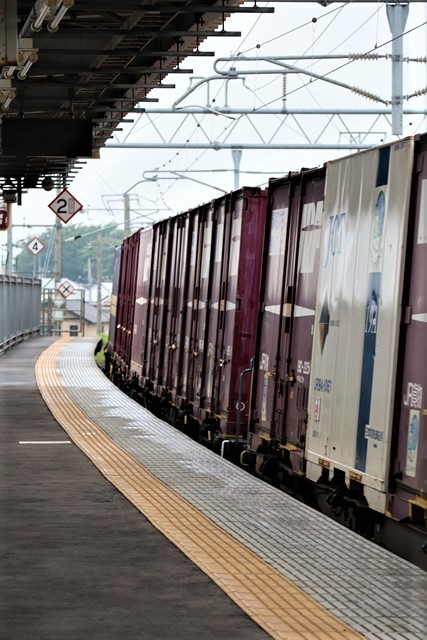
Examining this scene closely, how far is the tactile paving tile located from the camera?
303 inches

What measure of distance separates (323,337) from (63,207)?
978 inches

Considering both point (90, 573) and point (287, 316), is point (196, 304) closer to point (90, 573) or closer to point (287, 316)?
point (287, 316)

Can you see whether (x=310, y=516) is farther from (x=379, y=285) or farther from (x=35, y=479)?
(x=35, y=479)

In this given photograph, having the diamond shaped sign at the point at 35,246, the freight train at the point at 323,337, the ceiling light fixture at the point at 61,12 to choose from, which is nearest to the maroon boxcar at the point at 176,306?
the freight train at the point at 323,337

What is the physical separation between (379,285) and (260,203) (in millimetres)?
5814

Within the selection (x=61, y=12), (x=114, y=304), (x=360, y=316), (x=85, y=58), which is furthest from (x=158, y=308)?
(x=360, y=316)

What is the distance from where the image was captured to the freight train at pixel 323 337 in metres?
9.59

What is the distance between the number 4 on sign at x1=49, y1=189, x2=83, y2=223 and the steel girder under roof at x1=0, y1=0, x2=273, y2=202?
9.63 meters

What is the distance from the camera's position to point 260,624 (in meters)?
7.24

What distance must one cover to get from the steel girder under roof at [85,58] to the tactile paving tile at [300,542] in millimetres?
4555

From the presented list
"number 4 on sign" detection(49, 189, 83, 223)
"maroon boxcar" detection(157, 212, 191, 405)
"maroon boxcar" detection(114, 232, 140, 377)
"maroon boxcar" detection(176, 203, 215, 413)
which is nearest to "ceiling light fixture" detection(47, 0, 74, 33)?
"maroon boxcar" detection(176, 203, 215, 413)

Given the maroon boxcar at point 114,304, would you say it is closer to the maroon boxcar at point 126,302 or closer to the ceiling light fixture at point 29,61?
the maroon boxcar at point 126,302

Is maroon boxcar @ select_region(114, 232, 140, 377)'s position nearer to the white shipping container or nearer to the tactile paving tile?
the tactile paving tile

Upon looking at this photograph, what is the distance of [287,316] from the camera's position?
522 inches
